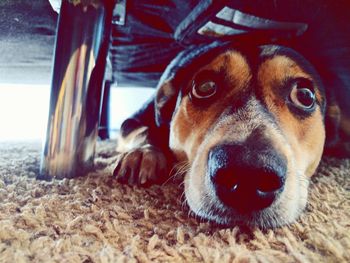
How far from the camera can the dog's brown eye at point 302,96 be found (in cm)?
147

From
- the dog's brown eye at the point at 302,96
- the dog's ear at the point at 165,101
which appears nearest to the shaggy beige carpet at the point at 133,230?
the dog's brown eye at the point at 302,96

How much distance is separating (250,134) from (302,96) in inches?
21.8

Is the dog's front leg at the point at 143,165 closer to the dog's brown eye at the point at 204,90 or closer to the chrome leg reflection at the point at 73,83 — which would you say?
the chrome leg reflection at the point at 73,83

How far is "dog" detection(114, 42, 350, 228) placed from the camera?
95 cm

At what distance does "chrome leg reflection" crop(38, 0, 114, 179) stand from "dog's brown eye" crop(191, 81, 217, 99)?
461 mm

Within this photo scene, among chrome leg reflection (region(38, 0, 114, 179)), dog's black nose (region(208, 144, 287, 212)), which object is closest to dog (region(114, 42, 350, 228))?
dog's black nose (region(208, 144, 287, 212))

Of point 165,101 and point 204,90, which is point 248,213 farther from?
point 165,101

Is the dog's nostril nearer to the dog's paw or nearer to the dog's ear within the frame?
the dog's paw

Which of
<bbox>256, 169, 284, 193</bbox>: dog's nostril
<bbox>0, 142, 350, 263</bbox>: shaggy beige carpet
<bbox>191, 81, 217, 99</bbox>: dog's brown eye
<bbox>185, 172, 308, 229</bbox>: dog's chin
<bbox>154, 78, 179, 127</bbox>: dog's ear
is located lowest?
<bbox>0, 142, 350, 263</bbox>: shaggy beige carpet

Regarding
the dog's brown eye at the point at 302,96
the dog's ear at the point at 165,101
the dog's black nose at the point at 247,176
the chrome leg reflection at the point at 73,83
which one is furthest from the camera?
the dog's ear at the point at 165,101

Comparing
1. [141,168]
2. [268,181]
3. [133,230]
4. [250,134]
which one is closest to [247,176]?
[268,181]

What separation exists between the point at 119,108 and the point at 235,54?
2447mm

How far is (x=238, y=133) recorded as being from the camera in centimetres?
108

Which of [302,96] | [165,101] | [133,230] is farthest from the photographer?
[165,101]
